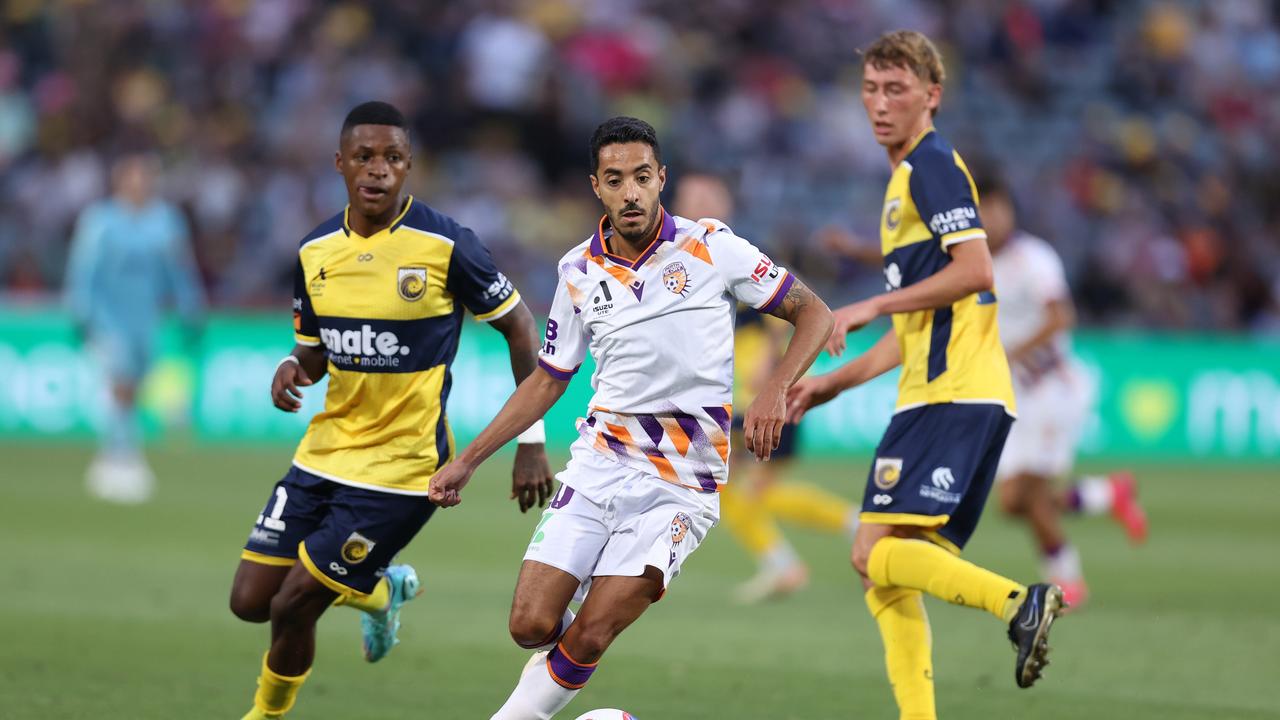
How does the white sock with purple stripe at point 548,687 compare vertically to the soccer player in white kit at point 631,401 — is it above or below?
below

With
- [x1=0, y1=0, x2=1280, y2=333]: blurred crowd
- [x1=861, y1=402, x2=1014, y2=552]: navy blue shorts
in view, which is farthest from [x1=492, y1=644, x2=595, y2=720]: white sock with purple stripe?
[x1=0, y1=0, x2=1280, y2=333]: blurred crowd

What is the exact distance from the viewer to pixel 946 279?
6047 millimetres

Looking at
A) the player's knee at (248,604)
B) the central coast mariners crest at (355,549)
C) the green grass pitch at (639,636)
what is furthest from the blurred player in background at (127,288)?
the central coast mariners crest at (355,549)

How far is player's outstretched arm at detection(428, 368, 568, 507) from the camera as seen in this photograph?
547 centimetres

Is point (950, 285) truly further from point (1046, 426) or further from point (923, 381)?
point (1046, 426)

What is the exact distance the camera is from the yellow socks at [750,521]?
10656 millimetres

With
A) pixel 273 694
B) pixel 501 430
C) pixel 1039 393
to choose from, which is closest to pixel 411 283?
pixel 501 430

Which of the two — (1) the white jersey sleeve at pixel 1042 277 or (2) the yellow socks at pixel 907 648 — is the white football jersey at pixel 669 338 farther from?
(1) the white jersey sleeve at pixel 1042 277

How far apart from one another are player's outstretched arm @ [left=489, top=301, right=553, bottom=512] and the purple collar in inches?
21.8

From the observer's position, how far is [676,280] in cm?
561

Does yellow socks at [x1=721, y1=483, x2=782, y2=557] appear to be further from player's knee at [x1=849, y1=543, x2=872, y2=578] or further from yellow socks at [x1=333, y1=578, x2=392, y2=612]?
player's knee at [x1=849, y1=543, x2=872, y2=578]

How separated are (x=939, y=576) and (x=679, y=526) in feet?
3.44

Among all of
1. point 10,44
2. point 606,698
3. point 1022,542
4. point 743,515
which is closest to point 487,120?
point 10,44

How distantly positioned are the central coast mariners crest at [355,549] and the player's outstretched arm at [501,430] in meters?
0.61
